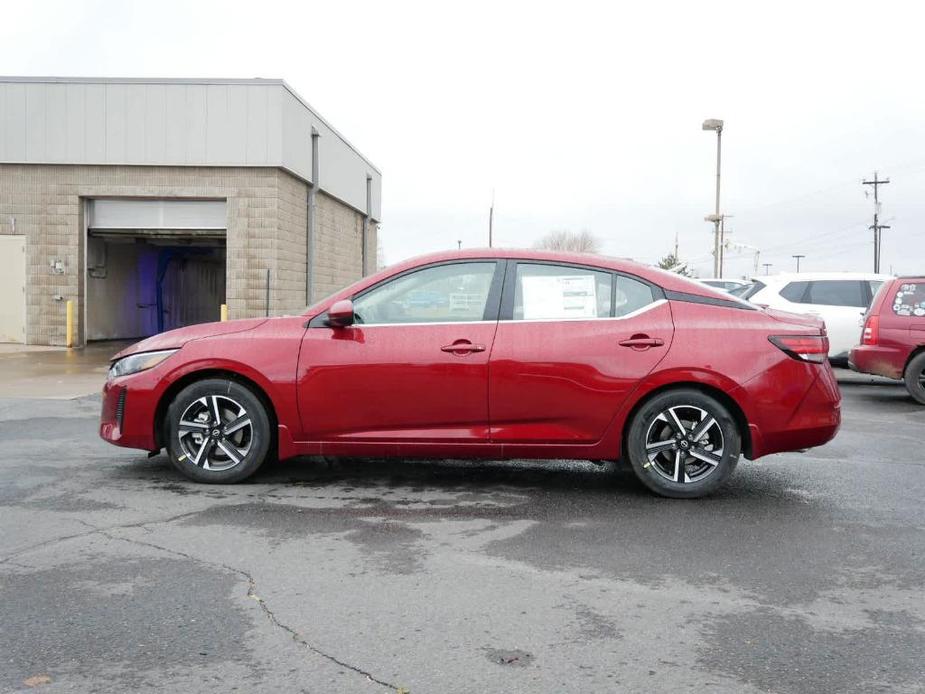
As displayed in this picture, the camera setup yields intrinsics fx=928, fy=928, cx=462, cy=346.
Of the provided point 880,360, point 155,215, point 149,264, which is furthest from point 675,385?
point 149,264

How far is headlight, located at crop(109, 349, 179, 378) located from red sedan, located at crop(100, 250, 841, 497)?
0.03m

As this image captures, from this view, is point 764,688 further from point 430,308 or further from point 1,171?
point 1,171

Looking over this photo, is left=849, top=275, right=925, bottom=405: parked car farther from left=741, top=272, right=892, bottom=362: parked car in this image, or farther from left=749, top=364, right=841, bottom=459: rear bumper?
left=749, top=364, right=841, bottom=459: rear bumper

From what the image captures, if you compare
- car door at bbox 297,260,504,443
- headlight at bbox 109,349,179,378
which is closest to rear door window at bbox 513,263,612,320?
car door at bbox 297,260,504,443

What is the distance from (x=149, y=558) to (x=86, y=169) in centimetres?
1918

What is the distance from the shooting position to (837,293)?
48.7 feet

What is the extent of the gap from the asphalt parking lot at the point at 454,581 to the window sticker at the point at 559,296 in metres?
1.16

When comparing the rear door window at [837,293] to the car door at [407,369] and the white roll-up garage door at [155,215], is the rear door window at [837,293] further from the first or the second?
the white roll-up garage door at [155,215]

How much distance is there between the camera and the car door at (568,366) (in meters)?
5.71

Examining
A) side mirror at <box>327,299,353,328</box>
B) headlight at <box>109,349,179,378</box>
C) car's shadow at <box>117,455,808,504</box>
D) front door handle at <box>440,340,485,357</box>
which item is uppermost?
side mirror at <box>327,299,353,328</box>

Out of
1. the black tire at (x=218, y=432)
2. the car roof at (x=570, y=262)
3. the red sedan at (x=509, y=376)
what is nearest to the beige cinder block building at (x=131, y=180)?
the black tire at (x=218, y=432)

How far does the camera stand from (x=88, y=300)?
23156mm

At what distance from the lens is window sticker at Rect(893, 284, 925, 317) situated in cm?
1146

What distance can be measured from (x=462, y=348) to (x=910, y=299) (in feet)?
26.4
